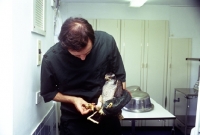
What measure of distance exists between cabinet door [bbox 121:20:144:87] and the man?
86.8 inches

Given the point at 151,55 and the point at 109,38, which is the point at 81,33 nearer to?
the point at 109,38

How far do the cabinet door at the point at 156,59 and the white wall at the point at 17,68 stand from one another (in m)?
2.55

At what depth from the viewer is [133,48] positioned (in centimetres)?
355

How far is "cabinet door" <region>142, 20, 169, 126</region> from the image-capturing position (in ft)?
11.6

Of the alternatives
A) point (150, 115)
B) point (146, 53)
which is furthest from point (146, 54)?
point (150, 115)

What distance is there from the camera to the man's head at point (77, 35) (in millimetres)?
1060

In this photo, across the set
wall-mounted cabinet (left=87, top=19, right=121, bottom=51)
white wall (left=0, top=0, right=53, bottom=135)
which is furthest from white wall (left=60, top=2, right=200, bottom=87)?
white wall (left=0, top=0, right=53, bottom=135)

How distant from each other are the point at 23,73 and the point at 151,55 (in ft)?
9.05

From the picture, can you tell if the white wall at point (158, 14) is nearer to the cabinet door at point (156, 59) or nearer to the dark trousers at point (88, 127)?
the cabinet door at point (156, 59)

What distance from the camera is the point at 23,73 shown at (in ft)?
3.99

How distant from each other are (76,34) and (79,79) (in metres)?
0.36

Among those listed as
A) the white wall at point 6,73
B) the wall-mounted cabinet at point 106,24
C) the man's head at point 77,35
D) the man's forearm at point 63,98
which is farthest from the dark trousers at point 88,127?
the wall-mounted cabinet at point 106,24

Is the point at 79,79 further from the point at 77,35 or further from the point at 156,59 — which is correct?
the point at 156,59

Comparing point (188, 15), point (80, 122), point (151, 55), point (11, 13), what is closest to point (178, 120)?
point (151, 55)
